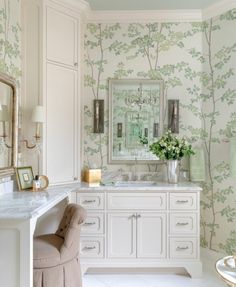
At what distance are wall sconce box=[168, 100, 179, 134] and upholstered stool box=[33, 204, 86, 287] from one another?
5.10 feet

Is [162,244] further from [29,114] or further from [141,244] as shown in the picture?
[29,114]

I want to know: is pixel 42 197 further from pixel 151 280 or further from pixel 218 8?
pixel 218 8

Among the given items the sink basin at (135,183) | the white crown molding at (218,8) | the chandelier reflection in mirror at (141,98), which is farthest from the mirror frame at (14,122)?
the white crown molding at (218,8)

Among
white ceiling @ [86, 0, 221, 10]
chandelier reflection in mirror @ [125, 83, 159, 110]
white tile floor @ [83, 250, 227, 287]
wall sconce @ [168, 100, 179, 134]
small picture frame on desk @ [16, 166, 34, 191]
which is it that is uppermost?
white ceiling @ [86, 0, 221, 10]

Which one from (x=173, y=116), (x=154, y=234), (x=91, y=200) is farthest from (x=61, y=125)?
(x=154, y=234)

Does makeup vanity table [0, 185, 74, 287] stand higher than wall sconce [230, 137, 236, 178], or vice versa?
wall sconce [230, 137, 236, 178]

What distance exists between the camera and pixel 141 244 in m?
2.88

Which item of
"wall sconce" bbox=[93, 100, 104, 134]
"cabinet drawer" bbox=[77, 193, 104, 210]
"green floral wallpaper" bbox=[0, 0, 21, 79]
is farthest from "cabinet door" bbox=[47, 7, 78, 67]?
"cabinet drawer" bbox=[77, 193, 104, 210]

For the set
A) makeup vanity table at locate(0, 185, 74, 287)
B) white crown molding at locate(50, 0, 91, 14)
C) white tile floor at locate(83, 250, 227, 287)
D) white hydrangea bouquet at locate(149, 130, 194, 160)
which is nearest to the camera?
makeup vanity table at locate(0, 185, 74, 287)

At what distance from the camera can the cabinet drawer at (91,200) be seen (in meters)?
2.89

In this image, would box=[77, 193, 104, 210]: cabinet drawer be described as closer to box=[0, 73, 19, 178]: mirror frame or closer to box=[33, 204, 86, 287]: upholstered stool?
box=[33, 204, 86, 287]: upholstered stool

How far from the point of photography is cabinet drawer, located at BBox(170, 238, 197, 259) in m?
2.88

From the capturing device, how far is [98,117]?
3375 millimetres

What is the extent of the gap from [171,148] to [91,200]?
0.98m
